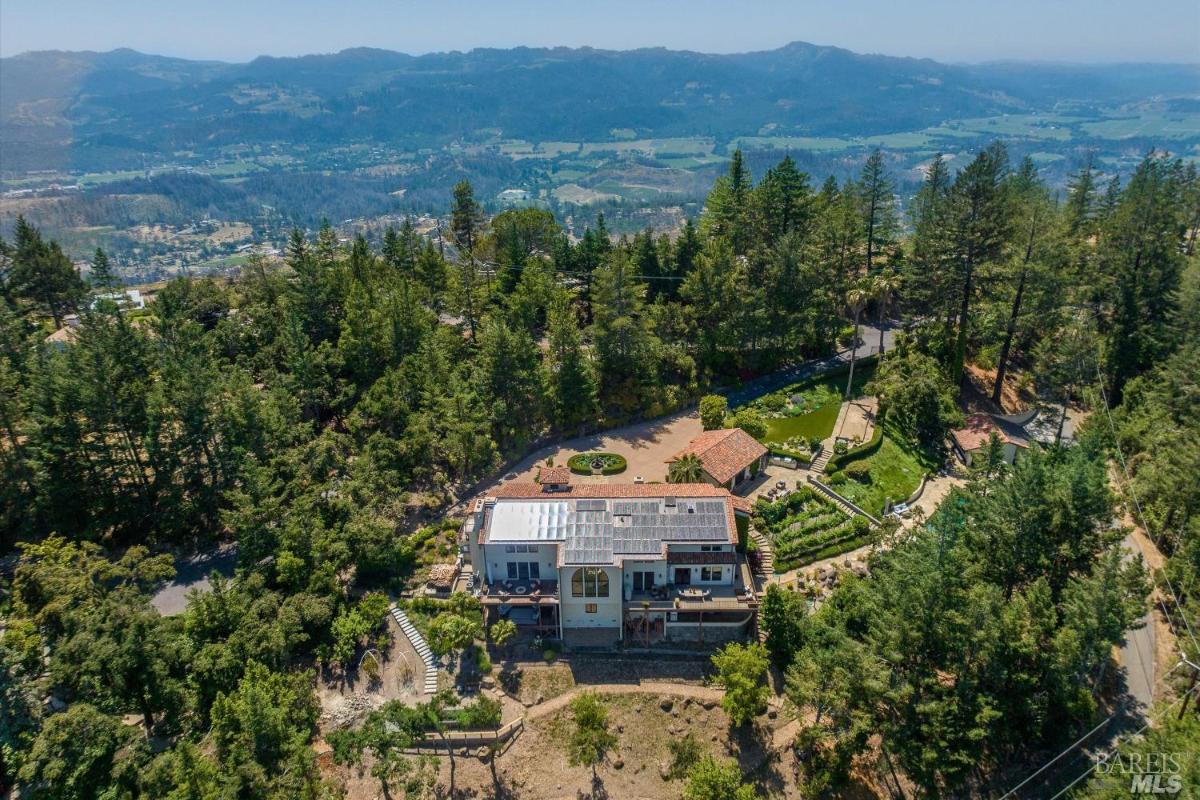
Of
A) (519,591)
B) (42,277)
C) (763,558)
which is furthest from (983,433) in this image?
(42,277)

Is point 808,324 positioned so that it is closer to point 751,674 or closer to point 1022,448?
point 1022,448

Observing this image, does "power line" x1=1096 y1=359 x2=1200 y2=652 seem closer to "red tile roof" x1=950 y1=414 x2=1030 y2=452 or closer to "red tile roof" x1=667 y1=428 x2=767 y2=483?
"red tile roof" x1=950 y1=414 x2=1030 y2=452

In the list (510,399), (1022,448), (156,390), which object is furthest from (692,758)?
(156,390)

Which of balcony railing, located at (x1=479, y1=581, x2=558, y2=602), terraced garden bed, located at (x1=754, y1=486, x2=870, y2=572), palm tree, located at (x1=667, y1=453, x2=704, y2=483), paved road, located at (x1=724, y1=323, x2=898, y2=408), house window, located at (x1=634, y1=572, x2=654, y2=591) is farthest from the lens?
paved road, located at (x1=724, y1=323, x2=898, y2=408)

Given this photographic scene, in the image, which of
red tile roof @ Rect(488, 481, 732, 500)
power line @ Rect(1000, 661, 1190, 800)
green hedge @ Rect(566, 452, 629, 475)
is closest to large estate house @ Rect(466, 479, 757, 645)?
red tile roof @ Rect(488, 481, 732, 500)

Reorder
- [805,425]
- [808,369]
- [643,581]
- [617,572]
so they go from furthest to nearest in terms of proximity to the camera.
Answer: [808,369] → [805,425] → [643,581] → [617,572]

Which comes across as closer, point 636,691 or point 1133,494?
point 636,691

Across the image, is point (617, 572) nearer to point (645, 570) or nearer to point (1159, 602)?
point (645, 570)
